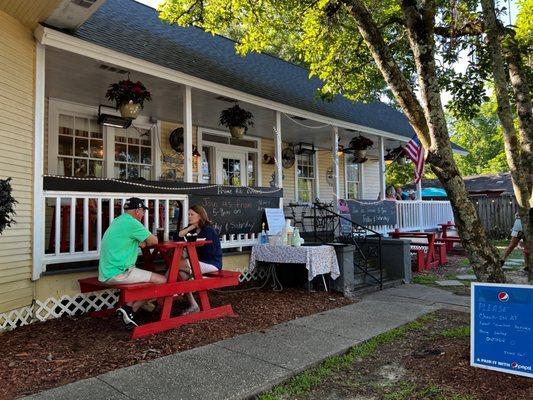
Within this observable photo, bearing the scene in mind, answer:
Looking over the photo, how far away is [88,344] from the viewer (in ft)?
14.6

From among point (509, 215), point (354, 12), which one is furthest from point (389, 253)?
point (509, 215)

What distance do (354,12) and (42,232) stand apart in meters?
4.64

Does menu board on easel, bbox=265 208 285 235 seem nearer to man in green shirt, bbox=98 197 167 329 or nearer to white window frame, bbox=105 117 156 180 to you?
white window frame, bbox=105 117 156 180

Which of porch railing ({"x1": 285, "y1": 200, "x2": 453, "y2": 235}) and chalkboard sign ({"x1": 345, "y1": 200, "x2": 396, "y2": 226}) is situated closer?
porch railing ({"x1": 285, "y1": 200, "x2": 453, "y2": 235})

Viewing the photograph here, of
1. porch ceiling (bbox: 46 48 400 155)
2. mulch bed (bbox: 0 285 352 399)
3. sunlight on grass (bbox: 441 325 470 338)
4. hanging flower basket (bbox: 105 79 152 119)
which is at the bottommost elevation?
sunlight on grass (bbox: 441 325 470 338)

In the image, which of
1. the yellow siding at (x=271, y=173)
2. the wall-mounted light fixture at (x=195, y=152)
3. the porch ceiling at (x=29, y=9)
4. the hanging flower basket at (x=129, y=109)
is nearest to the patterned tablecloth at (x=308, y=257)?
the hanging flower basket at (x=129, y=109)

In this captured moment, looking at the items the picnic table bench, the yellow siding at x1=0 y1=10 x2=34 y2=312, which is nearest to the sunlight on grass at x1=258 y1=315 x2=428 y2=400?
the yellow siding at x1=0 y1=10 x2=34 y2=312

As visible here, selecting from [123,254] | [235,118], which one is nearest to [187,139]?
[235,118]

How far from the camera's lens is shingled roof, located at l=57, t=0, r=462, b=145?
695 cm

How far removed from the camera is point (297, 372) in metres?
3.89

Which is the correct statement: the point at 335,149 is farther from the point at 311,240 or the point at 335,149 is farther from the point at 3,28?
the point at 3,28

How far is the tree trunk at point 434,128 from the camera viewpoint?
4.12 metres

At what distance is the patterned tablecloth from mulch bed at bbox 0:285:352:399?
0.84m

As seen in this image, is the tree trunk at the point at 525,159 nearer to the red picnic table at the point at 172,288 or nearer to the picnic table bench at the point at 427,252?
the red picnic table at the point at 172,288
